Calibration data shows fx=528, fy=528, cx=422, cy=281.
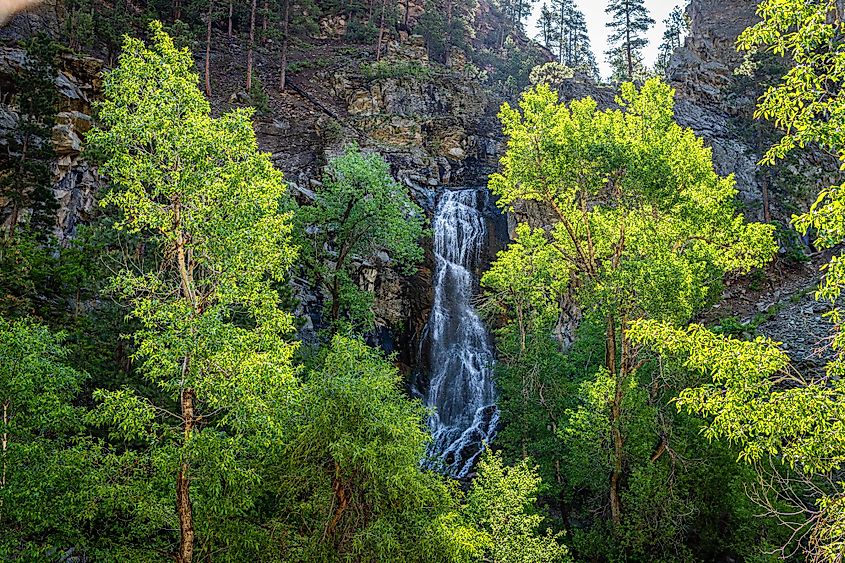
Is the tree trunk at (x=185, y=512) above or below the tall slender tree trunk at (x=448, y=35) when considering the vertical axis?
below

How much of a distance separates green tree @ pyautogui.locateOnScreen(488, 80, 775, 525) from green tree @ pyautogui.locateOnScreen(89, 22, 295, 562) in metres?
8.26

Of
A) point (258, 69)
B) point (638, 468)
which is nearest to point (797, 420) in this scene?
point (638, 468)

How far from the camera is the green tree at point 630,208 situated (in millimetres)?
14266

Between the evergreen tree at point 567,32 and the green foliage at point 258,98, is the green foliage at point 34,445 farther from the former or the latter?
the evergreen tree at point 567,32

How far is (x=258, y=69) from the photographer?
4488 cm

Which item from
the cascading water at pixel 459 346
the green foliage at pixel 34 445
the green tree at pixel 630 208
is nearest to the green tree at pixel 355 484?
the green foliage at pixel 34 445

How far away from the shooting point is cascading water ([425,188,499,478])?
81.0 feet

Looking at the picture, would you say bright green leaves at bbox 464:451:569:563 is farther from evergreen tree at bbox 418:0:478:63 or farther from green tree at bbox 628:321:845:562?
evergreen tree at bbox 418:0:478:63

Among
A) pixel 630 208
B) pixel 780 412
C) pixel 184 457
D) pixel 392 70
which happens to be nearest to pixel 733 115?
pixel 392 70

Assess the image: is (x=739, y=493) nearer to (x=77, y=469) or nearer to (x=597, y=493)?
(x=597, y=493)

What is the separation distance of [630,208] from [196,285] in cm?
1154

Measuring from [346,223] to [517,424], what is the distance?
10408 mm

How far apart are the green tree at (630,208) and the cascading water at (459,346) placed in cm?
977

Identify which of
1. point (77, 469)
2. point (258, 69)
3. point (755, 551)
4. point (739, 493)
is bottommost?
point (755, 551)
